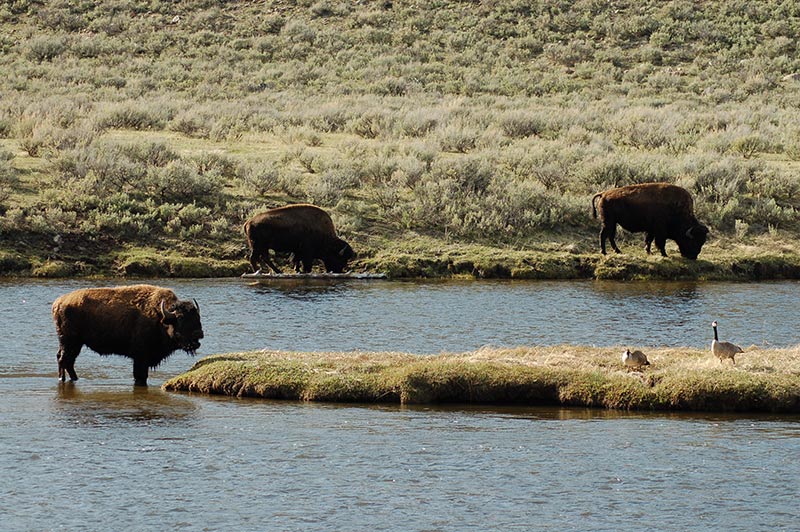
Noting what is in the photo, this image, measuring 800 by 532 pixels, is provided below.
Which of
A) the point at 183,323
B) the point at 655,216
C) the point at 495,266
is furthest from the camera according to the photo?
the point at 655,216

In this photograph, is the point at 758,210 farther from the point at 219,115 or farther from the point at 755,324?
the point at 219,115

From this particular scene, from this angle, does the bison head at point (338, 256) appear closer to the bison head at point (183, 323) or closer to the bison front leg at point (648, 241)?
the bison front leg at point (648, 241)

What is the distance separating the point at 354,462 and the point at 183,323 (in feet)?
15.5

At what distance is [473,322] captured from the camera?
2177cm

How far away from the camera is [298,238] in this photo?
93.3 ft

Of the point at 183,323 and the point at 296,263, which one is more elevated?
the point at 183,323

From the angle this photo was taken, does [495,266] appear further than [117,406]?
Yes

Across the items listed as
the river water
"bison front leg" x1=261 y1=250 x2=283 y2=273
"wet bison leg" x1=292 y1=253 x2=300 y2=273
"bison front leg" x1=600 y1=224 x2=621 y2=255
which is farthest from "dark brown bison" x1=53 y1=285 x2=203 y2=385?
"bison front leg" x1=600 y1=224 x2=621 y2=255

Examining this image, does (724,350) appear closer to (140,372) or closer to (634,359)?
(634,359)

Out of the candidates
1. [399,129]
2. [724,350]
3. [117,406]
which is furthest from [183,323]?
[399,129]

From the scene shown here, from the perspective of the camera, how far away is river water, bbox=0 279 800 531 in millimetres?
10992

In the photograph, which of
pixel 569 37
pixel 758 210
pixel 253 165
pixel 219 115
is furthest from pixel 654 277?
pixel 569 37

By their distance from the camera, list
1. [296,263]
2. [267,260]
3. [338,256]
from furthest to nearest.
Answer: [296,263] < [338,256] < [267,260]

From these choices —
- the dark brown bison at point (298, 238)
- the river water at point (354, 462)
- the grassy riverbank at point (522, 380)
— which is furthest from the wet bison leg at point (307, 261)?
the grassy riverbank at point (522, 380)
